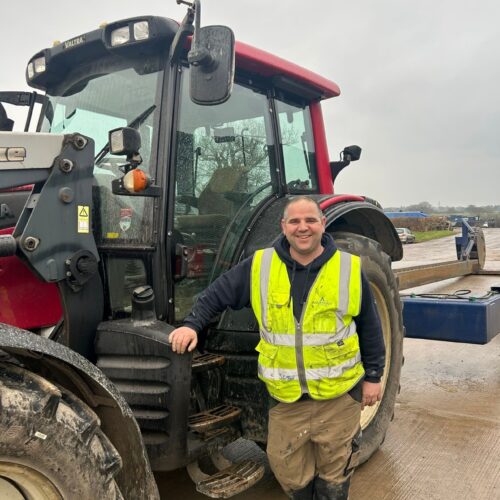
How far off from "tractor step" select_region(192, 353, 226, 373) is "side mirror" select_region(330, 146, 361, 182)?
1906mm

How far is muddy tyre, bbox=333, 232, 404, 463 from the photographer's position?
127 inches

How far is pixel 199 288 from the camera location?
112 inches

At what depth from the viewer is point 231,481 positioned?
2516 mm

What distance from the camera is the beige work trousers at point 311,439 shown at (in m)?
2.43

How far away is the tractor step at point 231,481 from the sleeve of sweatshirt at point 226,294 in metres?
0.68

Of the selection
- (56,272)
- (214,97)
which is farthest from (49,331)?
(214,97)

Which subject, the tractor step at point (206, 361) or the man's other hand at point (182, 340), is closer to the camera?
the man's other hand at point (182, 340)

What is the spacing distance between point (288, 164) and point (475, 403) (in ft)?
8.24

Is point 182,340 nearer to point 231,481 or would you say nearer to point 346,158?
point 231,481

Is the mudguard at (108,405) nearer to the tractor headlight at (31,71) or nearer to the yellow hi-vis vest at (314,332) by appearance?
the yellow hi-vis vest at (314,332)

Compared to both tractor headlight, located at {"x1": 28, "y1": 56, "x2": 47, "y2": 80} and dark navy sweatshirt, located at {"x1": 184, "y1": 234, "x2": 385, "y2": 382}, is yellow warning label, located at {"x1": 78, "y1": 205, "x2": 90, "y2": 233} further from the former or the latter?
tractor headlight, located at {"x1": 28, "y1": 56, "x2": 47, "y2": 80}

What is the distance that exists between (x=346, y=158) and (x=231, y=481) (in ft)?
8.02

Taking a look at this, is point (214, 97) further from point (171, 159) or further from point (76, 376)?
point (76, 376)

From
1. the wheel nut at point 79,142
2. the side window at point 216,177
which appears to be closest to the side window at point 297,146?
the side window at point 216,177
